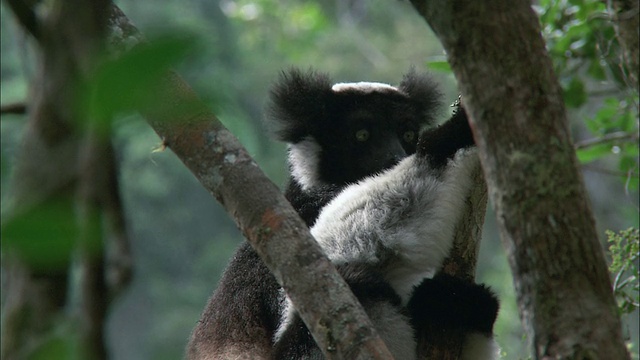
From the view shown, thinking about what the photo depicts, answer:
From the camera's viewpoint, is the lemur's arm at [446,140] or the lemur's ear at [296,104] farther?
the lemur's ear at [296,104]

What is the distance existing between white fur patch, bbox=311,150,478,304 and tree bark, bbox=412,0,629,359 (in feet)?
3.16

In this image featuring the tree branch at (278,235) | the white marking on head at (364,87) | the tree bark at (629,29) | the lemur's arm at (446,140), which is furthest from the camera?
the white marking on head at (364,87)

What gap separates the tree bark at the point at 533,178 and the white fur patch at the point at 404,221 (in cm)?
96

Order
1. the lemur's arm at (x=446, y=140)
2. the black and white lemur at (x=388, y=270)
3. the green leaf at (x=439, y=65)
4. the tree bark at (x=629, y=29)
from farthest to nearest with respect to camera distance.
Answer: the green leaf at (x=439, y=65) → the tree bark at (x=629, y=29) → the black and white lemur at (x=388, y=270) → the lemur's arm at (x=446, y=140)

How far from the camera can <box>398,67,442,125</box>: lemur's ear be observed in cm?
505

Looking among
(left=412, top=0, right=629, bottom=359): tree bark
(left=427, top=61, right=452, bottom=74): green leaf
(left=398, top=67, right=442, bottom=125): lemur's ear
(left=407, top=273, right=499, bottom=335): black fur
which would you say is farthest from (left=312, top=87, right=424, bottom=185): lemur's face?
(left=412, top=0, right=629, bottom=359): tree bark

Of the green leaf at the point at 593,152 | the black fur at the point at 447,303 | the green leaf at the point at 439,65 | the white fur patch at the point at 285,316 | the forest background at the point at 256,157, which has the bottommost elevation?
the black fur at the point at 447,303

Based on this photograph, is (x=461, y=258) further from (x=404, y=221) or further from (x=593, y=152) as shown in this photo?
(x=593, y=152)

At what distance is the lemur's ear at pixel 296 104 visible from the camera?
4773mm

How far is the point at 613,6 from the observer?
3.58 metres

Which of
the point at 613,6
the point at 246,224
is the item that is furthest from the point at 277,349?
the point at 613,6

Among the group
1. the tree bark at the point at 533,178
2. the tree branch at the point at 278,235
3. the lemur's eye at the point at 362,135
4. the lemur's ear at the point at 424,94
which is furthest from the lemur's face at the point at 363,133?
the tree bark at the point at 533,178

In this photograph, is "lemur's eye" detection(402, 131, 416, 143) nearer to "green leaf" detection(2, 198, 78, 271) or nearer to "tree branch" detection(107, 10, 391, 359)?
"tree branch" detection(107, 10, 391, 359)

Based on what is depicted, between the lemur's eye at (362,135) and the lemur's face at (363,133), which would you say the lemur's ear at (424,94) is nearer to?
the lemur's face at (363,133)
